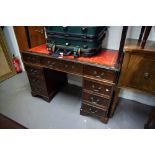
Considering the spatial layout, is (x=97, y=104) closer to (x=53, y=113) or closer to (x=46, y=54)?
(x=53, y=113)

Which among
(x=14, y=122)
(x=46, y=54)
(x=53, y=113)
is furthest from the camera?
(x=53, y=113)

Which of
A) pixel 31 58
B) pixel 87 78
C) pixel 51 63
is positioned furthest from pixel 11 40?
pixel 87 78

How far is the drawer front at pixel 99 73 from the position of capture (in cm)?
114

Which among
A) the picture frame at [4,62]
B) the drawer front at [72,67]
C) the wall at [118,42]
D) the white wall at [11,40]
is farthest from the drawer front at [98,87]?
the white wall at [11,40]

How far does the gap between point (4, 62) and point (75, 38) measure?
6.01 ft

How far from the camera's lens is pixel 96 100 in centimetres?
139

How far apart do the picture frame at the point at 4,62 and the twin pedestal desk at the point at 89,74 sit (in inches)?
40.7

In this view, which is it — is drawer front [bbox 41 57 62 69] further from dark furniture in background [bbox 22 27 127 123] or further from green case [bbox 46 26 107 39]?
green case [bbox 46 26 107 39]

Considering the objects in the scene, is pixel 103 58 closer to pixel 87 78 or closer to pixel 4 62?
pixel 87 78

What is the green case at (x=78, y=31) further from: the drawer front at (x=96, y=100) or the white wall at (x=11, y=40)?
the white wall at (x=11, y=40)

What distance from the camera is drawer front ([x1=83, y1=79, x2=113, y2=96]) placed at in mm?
1235
